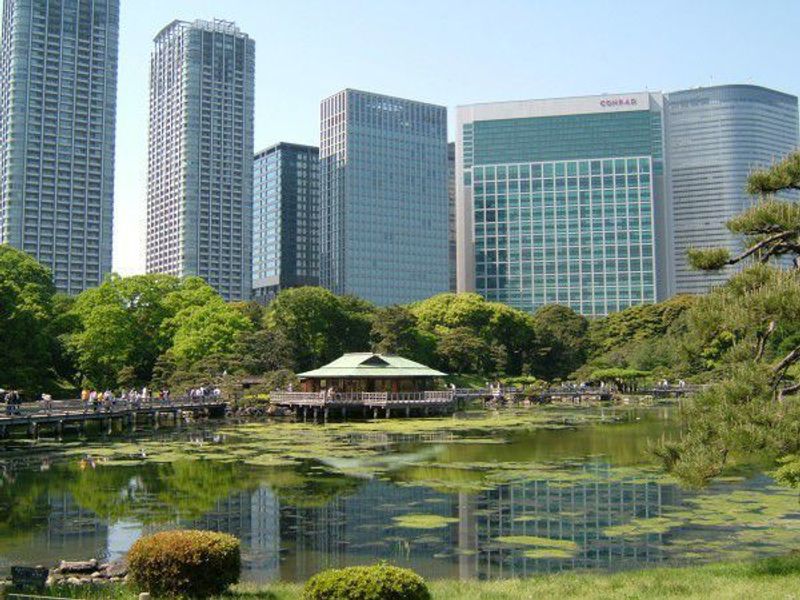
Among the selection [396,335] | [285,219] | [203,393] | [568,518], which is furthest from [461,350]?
[285,219]

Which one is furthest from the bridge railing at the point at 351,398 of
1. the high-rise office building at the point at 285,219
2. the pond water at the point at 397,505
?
the high-rise office building at the point at 285,219

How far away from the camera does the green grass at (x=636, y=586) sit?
1238cm

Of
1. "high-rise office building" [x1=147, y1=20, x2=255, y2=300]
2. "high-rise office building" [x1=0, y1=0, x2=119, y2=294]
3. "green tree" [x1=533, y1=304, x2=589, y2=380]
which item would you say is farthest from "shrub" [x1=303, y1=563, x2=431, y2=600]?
"high-rise office building" [x1=147, y1=20, x2=255, y2=300]

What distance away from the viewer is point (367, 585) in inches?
390

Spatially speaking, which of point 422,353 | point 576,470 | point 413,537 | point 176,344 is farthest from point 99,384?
point 413,537

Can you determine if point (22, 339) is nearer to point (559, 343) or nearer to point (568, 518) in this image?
point (568, 518)

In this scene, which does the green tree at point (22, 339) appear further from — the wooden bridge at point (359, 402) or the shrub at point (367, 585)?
the shrub at point (367, 585)

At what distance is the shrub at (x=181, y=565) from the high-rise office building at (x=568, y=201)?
15103 cm

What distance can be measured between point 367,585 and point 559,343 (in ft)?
317

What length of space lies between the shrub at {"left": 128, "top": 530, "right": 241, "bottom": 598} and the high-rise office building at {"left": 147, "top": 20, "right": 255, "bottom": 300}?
15277cm

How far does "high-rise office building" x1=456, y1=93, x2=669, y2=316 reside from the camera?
158m

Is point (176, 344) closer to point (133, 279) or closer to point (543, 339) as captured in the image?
point (133, 279)

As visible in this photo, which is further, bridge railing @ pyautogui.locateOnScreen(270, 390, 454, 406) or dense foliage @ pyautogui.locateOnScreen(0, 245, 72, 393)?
bridge railing @ pyautogui.locateOnScreen(270, 390, 454, 406)

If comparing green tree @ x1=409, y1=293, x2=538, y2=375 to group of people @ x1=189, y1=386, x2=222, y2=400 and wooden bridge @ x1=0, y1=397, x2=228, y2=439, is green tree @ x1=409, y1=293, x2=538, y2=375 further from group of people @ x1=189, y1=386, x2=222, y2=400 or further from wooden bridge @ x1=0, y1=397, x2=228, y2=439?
wooden bridge @ x1=0, y1=397, x2=228, y2=439
